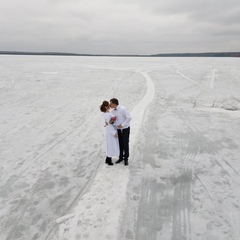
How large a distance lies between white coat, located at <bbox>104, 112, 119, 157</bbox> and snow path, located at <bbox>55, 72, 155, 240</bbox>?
379 mm

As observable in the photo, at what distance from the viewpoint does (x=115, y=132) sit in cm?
539

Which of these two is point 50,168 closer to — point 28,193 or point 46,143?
point 28,193

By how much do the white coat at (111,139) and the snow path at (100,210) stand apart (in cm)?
38

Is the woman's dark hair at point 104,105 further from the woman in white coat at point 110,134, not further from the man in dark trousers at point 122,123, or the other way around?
the man in dark trousers at point 122,123

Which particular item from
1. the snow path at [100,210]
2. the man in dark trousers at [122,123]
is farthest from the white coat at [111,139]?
the snow path at [100,210]

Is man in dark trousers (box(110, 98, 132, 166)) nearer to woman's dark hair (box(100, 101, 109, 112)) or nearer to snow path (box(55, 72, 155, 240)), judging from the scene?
woman's dark hair (box(100, 101, 109, 112))

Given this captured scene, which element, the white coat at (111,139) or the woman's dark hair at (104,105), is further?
the white coat at (111,139)

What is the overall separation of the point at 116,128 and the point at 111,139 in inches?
10.7

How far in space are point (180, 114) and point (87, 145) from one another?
15.5 feet

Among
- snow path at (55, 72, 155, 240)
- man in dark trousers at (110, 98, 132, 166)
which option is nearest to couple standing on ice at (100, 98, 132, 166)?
man in dark trousers at (110, 98, 132, 166)

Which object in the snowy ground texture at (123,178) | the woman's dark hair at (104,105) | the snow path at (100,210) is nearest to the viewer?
the snow path at (100,210)

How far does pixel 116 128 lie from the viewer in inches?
214

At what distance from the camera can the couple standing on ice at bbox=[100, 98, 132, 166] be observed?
17.1ft

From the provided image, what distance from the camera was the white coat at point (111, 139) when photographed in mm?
5262
